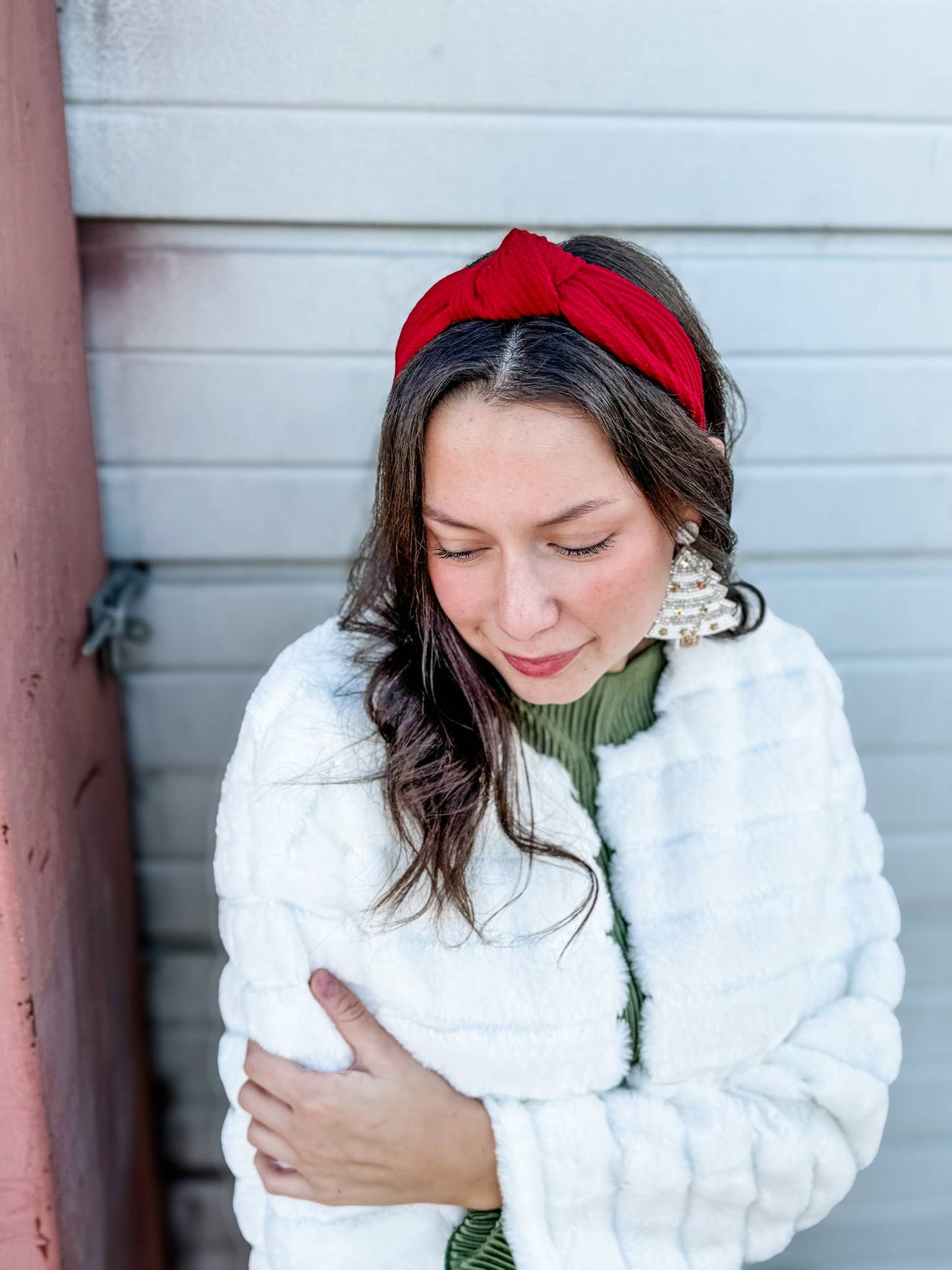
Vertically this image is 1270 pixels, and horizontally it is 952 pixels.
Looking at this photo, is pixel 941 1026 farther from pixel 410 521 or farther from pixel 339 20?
pixel 339 20

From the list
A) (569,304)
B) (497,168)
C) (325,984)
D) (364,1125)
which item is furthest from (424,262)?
(364,1125)

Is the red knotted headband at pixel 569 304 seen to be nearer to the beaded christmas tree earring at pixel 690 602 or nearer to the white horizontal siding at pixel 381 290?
the beaded christmas tree earring at pixel 690 602

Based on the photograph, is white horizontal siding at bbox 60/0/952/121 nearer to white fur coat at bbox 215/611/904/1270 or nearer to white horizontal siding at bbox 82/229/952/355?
white horizontal siding at bbox 82/229/952/355

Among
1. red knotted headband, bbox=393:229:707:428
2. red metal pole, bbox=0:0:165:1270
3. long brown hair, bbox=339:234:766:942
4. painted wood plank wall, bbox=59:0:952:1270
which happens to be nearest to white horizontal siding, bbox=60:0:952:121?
painted wood plank wall, bbox=59:0:952:1270

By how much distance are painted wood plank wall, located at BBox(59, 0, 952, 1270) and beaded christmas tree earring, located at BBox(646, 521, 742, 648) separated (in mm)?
791

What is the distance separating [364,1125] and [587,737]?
2.38 feet

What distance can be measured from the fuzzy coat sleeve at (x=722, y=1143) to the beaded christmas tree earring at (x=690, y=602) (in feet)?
1.11

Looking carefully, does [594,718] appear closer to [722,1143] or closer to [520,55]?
[722,1143]

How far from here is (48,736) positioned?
1909 mm

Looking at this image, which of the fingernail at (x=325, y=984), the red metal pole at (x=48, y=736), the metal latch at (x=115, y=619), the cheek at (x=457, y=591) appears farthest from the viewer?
the metal latch at (x=115, y=619)

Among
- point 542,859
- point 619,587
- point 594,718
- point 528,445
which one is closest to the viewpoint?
point 528,445

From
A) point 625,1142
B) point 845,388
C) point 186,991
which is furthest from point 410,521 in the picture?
point 186,991

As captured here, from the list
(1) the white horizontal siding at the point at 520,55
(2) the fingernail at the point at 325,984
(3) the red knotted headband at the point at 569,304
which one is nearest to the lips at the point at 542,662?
(3) the red knotted headband at the point at 569,304

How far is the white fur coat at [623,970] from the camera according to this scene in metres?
1.60
